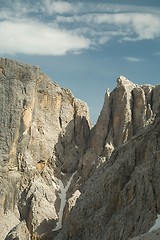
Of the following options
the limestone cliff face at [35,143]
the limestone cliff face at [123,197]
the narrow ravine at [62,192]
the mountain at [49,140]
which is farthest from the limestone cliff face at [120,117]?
the limestone cliff face at [123,197]

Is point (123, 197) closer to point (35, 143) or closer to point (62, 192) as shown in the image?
point (62, 192)

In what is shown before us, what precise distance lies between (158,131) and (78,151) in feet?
149

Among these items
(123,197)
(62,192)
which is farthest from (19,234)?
(62,192)

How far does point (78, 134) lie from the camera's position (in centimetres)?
9575

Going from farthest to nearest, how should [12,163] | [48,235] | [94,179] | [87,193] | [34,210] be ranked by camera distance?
[12,163]
[34,210]
[48,235]
[94,179]
[87,193]

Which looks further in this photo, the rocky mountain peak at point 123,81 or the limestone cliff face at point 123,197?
the rocky mountain peak at point 123,81

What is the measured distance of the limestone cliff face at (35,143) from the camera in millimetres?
78400

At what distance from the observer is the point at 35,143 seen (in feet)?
292

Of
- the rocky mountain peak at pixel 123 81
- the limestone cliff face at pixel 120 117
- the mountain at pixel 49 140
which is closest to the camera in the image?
the mountain at pixel 49 140

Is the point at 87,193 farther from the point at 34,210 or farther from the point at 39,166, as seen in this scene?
the point at 39,166

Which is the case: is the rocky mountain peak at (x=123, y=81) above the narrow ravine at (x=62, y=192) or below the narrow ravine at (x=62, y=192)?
above

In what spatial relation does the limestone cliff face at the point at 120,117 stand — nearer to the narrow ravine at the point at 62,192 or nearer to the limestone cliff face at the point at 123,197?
the narrow ravine at the point at 62,192

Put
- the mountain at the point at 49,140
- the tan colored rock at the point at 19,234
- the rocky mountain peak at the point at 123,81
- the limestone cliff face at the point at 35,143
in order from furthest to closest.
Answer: the rocky mountain peak at the point at 123,81
the limestone cliff face at the point at 35,143
the mountain at the point at 49,140
the tan colored rock at the point at 19,234

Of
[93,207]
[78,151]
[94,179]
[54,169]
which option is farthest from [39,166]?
[93,207]
